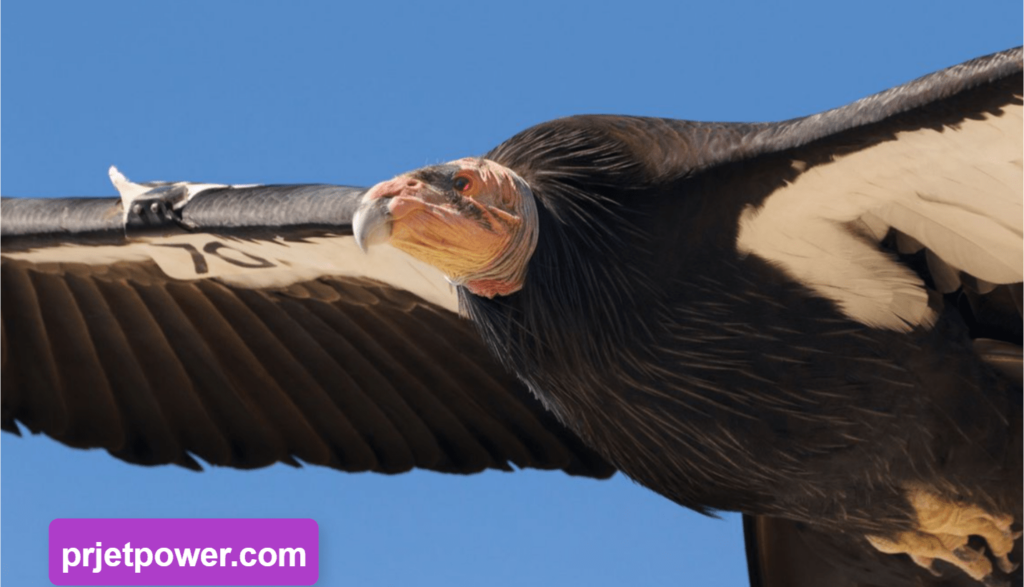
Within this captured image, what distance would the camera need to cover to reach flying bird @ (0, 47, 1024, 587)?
17.0ft

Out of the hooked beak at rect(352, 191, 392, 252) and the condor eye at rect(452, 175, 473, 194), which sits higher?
the condor eye at rect(452, 175, 473, 194)

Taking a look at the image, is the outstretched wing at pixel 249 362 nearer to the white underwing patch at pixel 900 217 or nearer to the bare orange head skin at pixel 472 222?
the bare orange head skin at pixel 472 222

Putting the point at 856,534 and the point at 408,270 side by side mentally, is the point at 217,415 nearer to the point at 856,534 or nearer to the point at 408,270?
the point at 408,270

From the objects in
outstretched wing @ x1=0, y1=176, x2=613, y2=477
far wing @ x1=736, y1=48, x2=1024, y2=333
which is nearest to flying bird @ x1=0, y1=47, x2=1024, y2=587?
far wing @ x1=736, y1=48, x2=1024, y2=333

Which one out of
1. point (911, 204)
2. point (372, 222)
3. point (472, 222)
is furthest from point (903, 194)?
point (372, 222)

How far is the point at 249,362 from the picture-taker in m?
6.86

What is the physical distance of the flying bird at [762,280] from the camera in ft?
17.0

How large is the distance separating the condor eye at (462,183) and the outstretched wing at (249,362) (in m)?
1.15

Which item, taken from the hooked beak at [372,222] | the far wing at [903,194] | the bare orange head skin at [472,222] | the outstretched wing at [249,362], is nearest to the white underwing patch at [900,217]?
the far wing at [903,194]

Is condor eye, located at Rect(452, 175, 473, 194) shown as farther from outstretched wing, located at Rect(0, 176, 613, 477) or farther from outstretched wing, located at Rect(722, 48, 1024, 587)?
outstretched wing, located at Rect(0, 176, 613, 477)

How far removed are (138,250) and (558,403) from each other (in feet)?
5.86

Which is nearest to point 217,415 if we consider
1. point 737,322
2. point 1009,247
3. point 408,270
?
point 408,270

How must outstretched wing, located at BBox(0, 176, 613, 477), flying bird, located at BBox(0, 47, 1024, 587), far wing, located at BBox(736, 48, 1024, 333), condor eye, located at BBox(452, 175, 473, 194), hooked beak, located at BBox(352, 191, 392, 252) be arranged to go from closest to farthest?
far wing, located at BBox(736, 48, 1024, 333)
hooked beak, located at BBox(352, 191, 392, 252)
flying bird, located at BBox(0, 47, 1024, 587)
condor eye, located at BBox(452, 175, 473, 194)
outstretched wing, located at BBox(0, 176, 613, 477)

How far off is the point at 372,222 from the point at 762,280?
3.68 ft
